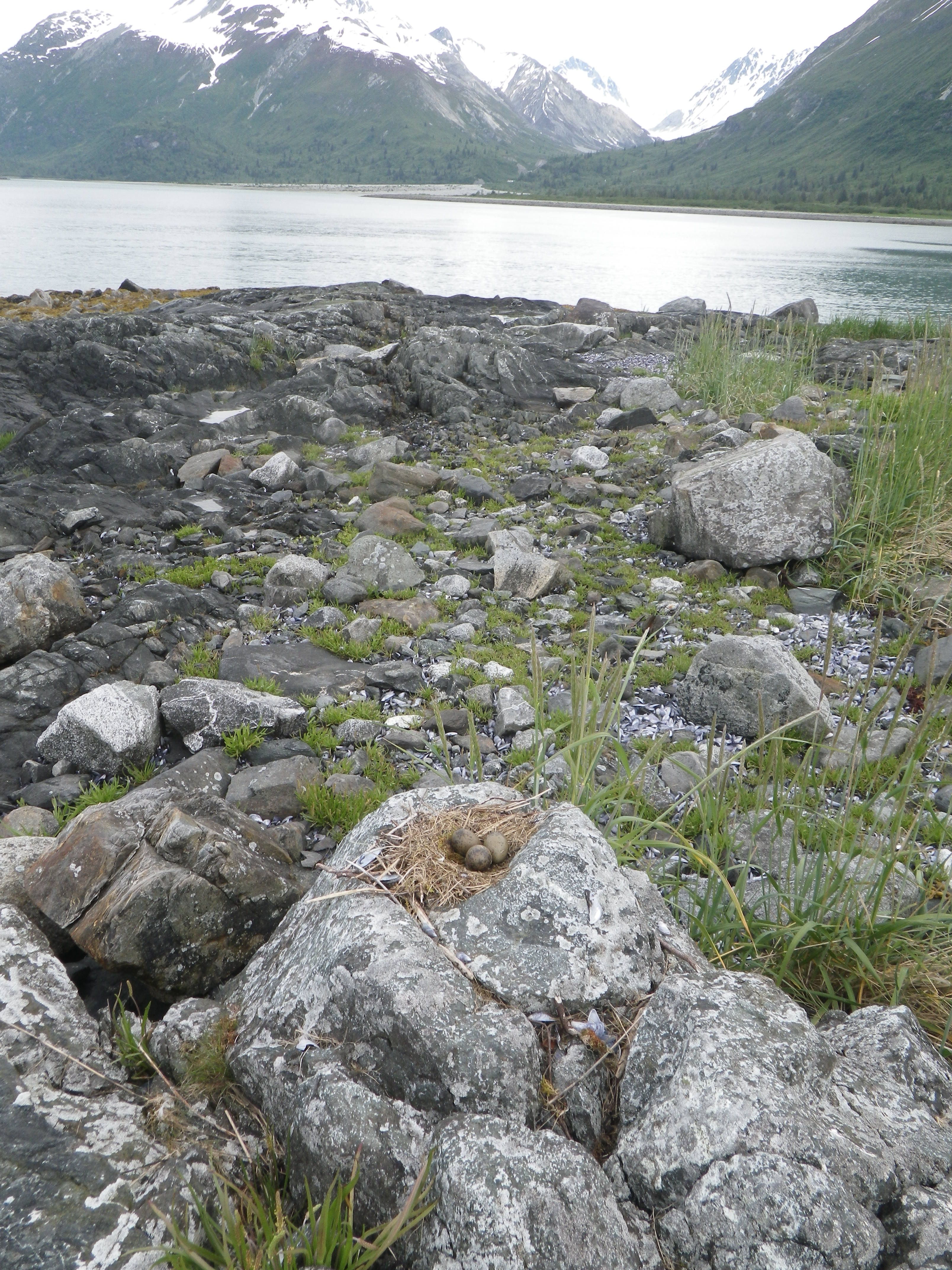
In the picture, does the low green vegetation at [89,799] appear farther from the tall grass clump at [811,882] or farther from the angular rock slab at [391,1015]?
the tall grass clump at [811,882]

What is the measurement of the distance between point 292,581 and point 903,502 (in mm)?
6623

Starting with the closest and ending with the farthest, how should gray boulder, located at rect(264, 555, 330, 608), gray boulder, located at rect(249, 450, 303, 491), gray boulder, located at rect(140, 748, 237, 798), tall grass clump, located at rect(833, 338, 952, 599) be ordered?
gray boulder, located at rect(140, 748, 237, 798)
tall grass clump, located at rect(833, 338, 952, 599)
gray boulder, located at rect(264, 555, 330, 608)
gray boulder, located at rect(249, 450, 303, 491)

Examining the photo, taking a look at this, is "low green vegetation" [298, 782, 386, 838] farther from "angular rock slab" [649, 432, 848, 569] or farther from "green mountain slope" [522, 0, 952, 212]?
"green mountain slope" [522, 0, 952, 212]

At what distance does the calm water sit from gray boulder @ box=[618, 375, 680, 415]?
836 cm

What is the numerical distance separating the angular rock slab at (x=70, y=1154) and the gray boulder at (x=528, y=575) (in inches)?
244

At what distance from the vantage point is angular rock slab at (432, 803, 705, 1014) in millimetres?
2637

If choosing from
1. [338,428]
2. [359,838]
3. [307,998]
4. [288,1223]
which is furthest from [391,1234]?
[338,428]

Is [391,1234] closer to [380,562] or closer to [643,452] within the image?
[380,562]

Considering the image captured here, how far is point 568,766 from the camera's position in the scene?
148 inches

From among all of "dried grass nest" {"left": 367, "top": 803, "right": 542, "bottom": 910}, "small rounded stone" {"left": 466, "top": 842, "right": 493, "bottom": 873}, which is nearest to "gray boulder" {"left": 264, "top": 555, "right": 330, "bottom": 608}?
"dried grass nest" {"left": 367, "top": 803, "right": 542, "bottom": 910}

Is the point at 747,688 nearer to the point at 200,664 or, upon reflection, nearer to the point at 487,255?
the point at 200,664

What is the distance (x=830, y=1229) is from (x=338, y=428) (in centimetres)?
1408

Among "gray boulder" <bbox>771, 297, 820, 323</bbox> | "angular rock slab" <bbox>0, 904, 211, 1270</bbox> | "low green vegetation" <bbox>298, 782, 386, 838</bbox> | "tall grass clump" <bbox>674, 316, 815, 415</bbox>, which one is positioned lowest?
"low green vegetation" <bbox>298, 782, 386, 838</bbox>

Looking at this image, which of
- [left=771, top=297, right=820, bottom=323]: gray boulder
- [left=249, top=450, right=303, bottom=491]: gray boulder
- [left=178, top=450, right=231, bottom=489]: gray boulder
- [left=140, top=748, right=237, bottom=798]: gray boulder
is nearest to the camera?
[left=140, top=748, right=237, bottom=798]: gray boulder
